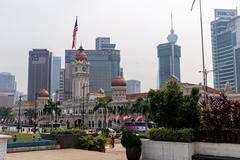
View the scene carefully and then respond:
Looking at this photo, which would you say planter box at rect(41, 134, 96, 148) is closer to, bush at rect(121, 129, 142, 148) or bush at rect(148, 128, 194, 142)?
bush at rect(121, 129, 142, 148)

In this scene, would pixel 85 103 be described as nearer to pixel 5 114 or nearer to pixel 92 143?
pixel 5 114

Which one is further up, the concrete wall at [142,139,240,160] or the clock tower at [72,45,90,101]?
the clock tower at [72,45,90,101]

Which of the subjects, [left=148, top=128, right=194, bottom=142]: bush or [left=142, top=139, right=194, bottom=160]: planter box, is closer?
[left=142, top=139, right=194, bottom=160]: planter box

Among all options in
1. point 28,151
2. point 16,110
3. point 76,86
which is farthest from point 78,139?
point 16,110

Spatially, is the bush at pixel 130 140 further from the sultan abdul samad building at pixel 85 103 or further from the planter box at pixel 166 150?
the sultan abdul samad building at pixel 85 103

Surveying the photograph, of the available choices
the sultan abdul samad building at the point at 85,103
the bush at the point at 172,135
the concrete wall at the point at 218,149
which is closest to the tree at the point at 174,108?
the bush at the point at 172,135

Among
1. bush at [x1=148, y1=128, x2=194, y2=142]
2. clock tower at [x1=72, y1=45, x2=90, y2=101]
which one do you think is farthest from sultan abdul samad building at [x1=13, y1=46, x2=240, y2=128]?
bush at [x1=148, y1=128, x2=194, y2=142]

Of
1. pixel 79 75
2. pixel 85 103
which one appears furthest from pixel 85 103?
pixel 79 75

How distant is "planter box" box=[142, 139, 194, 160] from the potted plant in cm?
46

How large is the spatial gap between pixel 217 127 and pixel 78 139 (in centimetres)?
1191

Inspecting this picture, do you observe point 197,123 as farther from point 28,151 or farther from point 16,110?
point 16,110

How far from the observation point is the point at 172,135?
799 inches

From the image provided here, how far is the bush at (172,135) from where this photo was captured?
19750 mm

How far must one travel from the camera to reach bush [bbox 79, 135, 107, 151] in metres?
26.8
